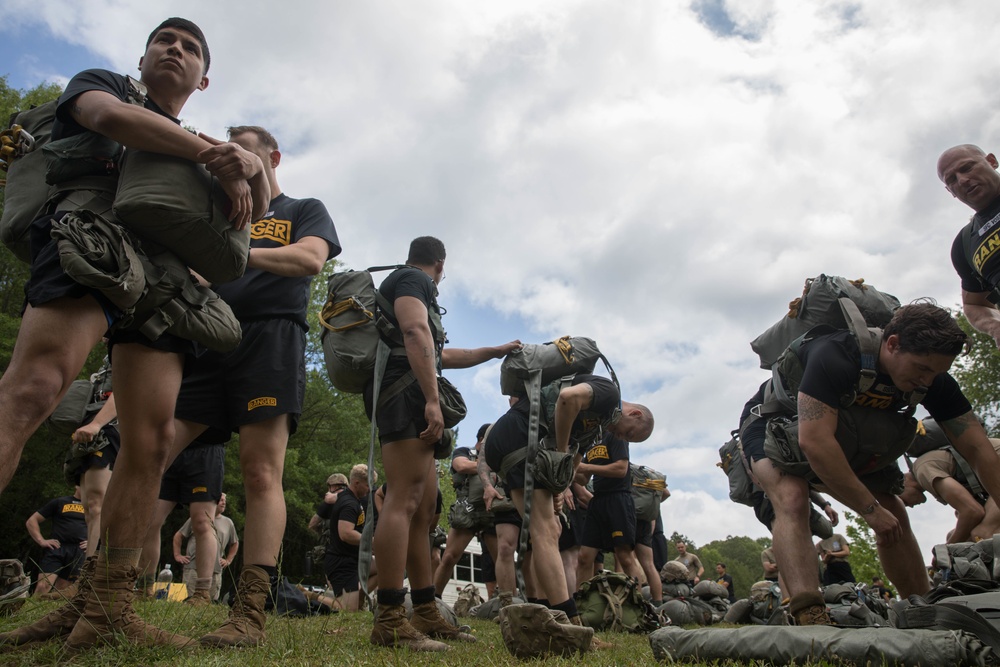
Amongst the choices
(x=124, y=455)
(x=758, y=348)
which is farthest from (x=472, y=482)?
(x=124, y=455)

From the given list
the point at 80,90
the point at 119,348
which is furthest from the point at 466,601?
the point at 80,90

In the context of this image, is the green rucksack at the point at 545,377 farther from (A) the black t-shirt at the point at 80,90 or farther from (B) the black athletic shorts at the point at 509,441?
(A) the black t-shirt at the point at 80,90

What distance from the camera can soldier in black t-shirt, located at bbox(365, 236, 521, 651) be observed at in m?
3.68

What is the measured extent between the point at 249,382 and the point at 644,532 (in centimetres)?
805

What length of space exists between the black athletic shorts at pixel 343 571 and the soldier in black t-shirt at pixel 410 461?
5.33 metres

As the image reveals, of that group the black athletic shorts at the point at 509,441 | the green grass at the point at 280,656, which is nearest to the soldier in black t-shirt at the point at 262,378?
the green grass at the point at 280,656

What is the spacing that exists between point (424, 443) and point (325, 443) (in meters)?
22.6

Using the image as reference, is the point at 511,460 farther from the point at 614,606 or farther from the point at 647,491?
the point at 647,491

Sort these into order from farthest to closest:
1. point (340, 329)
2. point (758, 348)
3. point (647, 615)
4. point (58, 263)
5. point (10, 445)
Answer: point (647, 615) < point (758, 348) < point (340, 329) < point (58, 263) < point (10, 445)

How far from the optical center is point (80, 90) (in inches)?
101

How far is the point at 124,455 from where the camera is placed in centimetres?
270

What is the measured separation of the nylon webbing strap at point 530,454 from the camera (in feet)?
14.0

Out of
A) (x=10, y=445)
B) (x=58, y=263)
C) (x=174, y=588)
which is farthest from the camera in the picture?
(x=174, y=588)

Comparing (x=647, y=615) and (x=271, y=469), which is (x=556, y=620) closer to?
(x=271, y=469)
